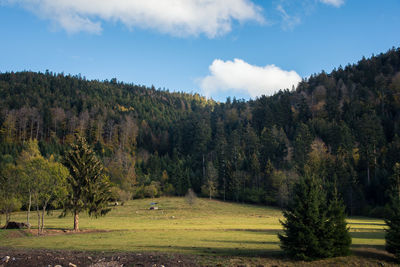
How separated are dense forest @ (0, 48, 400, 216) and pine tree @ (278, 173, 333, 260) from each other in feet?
216

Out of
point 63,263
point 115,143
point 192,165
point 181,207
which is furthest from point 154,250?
point 115,143

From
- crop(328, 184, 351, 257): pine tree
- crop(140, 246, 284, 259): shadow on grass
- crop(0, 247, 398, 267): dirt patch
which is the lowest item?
crop(140, 246, 284, 259): shadow on grass

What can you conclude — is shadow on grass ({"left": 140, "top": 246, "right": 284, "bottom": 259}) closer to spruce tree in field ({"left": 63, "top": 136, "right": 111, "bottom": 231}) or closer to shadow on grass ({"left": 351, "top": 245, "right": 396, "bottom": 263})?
shadow on grass ({"left": 351, "top": 245, "right": 396, "bottom": 263})

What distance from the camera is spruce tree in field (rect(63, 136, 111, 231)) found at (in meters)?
43.6

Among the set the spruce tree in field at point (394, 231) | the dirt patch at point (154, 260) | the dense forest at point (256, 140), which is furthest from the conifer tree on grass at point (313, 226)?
the dense forest at point (256, 140)

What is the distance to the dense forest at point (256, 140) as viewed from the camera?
330 feet

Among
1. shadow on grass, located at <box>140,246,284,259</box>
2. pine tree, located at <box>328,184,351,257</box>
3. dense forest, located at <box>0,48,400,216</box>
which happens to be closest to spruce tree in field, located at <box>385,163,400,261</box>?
pine tree, located at <box>328,184,351,257</box>

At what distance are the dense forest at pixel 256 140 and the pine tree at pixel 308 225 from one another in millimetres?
65979

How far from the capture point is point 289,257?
71.9 ft

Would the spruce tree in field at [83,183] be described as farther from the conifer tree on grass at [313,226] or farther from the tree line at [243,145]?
the conifer tree on grass at [313,226]

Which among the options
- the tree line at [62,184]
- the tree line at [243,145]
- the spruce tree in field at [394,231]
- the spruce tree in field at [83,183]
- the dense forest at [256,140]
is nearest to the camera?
the spruce tree in field at [394,231]

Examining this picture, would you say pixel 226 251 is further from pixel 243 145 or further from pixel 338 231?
pixel 243 145

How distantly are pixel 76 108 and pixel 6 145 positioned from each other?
63.5m

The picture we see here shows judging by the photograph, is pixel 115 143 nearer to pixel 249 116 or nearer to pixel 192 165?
pixel 192 165
